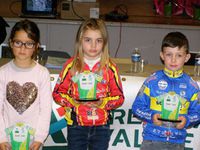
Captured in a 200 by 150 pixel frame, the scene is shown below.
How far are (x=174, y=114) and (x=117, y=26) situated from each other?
2.67 m

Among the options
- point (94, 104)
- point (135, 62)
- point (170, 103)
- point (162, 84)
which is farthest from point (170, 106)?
point (135, 62)

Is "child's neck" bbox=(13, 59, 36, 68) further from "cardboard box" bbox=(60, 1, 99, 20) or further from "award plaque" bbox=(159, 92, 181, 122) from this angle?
"cardboard box" bbox=(60, 1, 99, 20)

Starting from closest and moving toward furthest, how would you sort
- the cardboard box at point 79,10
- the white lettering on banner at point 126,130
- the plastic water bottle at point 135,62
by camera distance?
the white lettering on banner at point 126,130 → the plastic water bottle at point 135,62 → the cardboard box at point 79,10

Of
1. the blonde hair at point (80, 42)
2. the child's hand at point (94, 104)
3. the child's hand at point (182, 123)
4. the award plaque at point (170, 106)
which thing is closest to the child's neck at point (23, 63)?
the blonde hair at point (80, 42)

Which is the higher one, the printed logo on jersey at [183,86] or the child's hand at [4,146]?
the printed logo on jersey at [183,86]

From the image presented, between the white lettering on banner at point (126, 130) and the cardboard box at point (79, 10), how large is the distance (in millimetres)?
2412

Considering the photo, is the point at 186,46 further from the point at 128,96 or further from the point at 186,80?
the point at 128,96

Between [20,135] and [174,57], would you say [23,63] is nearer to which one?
[20,135]

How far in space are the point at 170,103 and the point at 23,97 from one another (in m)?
0.81

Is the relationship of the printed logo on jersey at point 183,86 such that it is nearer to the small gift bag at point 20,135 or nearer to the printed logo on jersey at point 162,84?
the printed logo on jersey at point 162,84

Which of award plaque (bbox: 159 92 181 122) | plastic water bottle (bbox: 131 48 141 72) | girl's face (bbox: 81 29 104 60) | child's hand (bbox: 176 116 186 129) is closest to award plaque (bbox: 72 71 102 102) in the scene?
girl's face (bbox: 81 29 104 60)

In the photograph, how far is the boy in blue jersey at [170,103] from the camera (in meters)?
2.56

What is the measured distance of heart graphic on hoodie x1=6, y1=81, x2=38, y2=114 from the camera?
99.7 inches

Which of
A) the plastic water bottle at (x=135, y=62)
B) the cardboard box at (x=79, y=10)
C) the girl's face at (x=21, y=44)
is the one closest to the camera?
the girl's face at (x=21, y=44)
